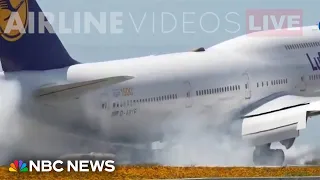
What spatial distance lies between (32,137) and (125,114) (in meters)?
4.29

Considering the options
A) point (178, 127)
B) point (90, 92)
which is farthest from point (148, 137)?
point (90, 92)

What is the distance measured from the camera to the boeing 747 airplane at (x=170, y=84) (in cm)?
3784

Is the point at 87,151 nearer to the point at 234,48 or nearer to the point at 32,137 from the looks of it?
the point at 32,137

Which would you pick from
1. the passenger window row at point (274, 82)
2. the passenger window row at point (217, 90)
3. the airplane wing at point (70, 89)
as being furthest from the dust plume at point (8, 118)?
the passenger window row at point (274, 82)

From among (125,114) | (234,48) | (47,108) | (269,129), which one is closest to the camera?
(47,108)

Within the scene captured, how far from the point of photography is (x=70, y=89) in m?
36.4

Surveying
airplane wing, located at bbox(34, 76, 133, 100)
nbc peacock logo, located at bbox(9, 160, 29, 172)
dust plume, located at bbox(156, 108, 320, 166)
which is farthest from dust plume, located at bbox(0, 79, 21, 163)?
dust plume, located at bbox(156, 108, 320, 166)

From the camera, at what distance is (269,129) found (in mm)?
43344

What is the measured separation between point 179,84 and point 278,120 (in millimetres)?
4548

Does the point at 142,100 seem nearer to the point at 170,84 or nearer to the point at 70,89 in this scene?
the point at 170,84

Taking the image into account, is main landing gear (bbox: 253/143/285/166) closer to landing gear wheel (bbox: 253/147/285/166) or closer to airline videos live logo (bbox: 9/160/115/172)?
landing gear wheel (bbox: 253/147/285/166)

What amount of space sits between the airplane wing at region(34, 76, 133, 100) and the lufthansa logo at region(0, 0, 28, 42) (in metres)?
3.16

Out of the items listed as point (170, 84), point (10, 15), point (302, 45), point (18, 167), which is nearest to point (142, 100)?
point (170, 84)

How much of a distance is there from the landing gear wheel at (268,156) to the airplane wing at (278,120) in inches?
16.2
